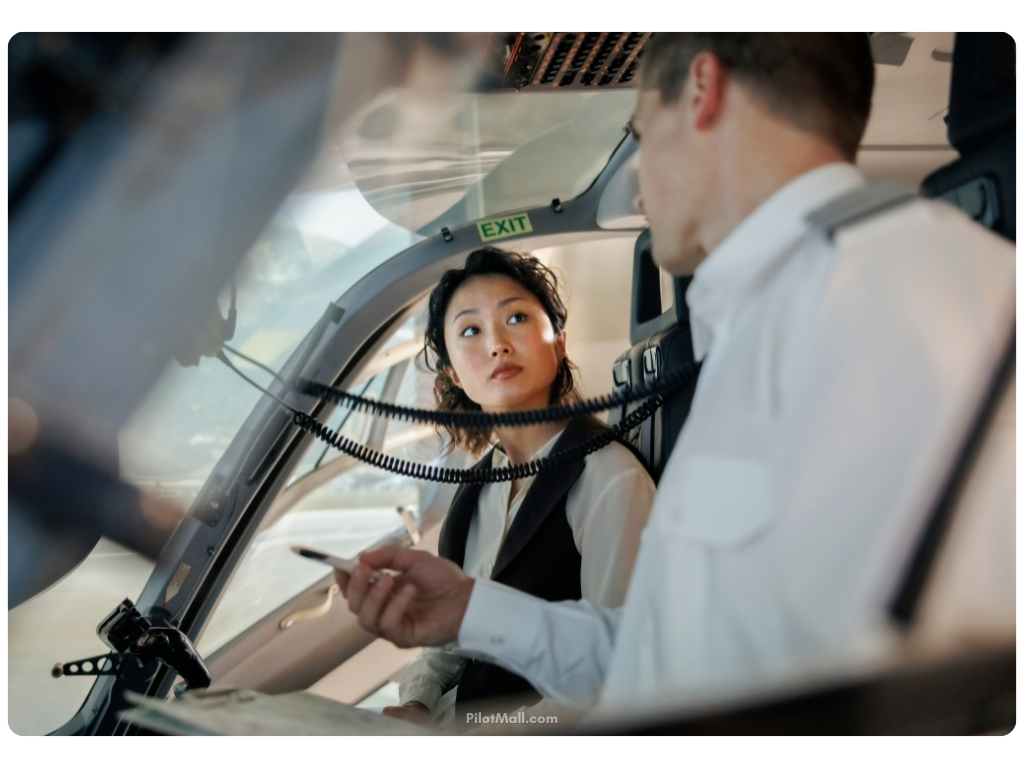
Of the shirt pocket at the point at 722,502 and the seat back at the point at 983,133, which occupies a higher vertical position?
the seat back at the point at 983,133

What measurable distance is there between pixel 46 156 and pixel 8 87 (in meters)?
0.10

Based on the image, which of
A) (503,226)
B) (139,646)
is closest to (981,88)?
(503,226)

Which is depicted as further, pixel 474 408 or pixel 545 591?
pixel 474 408

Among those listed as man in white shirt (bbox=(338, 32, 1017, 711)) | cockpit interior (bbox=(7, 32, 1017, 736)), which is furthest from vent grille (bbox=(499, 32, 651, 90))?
man in white shirt (bbox=(338, 32, 1017, 711))

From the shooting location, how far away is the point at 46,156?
0.97 metres

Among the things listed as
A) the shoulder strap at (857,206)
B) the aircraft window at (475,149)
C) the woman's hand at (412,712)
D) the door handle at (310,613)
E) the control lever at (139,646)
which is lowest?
the woman's hand at (412,712)

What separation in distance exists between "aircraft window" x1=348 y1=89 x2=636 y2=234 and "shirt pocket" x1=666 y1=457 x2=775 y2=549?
780mm

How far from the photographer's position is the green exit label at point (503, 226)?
5.90 feet

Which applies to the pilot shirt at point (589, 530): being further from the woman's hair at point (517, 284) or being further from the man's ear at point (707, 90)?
the man's ear at point (707, 90)

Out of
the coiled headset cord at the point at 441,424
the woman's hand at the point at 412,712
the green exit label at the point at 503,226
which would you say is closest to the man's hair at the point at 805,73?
the coiled headset cord at the point at 441,424

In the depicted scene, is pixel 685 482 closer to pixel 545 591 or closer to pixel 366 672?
pixel 545 591

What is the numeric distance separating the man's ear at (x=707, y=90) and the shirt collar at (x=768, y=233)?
0.13m

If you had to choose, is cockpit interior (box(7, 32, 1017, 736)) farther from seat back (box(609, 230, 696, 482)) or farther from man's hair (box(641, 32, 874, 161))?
man's hair (box(641, 32, 874, 161))
